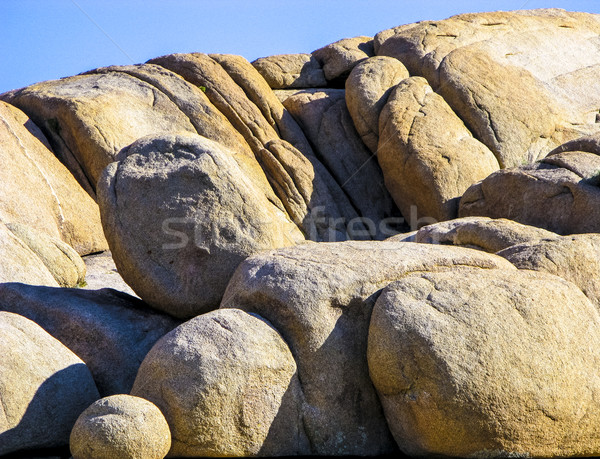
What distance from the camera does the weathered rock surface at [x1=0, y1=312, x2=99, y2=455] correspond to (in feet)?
20.3

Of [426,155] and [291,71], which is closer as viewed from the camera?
[426,155]

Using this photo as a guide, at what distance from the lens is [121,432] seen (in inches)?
213

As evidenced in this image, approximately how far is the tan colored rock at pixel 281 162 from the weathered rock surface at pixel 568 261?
906 centimetres

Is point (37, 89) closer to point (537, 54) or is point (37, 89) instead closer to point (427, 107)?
point (427, 107)

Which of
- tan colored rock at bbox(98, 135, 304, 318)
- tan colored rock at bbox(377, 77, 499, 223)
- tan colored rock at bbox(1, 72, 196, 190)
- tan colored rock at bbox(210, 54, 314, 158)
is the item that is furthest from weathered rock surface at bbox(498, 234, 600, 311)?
tan colored rock at bbox(210, 54, 314, 158)

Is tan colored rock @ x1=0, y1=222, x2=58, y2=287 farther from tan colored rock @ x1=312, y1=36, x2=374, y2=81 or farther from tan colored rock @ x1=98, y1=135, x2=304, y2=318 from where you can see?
tan colored rock @ x1=312, y1=36, x2=374, y2=81

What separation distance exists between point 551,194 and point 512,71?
742 centimetres

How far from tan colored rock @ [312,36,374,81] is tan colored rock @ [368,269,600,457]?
14.1m

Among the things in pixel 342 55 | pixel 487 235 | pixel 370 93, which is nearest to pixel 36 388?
pixel 487 235

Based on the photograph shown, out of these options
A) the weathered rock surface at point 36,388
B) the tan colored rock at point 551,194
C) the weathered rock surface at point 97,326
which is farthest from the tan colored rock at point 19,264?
the tan colored rock at point 551,194

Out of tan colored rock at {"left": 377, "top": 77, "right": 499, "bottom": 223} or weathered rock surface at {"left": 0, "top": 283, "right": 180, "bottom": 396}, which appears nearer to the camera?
weathered rock surface at {"left": 0, "top": 283, "right": 180, "bottom": 396}

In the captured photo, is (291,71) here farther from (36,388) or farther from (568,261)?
(36,388)

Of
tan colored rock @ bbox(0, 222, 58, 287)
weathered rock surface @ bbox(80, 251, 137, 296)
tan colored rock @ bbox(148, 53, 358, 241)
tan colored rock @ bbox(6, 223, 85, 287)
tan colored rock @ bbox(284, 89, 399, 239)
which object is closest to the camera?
tan colored rock @ bbox(0, 222, 58, 287)
